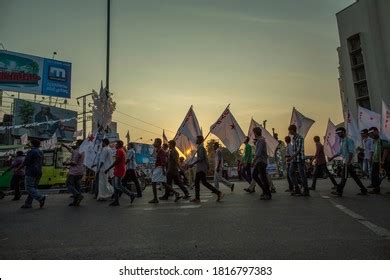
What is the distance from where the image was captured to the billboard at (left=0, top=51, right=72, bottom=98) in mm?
34000

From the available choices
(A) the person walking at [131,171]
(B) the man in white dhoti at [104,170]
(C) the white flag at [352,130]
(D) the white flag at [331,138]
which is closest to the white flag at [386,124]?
(C) the white flag at [352,130]

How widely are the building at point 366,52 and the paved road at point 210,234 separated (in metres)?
49.6

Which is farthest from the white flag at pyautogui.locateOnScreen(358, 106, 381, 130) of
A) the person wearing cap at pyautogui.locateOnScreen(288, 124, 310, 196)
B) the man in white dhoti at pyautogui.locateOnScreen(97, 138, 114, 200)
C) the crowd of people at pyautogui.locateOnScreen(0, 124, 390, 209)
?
the man in white dhoti at pyautogui.locateOnScreen(97, 138, 114, 200)

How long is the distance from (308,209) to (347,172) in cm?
317

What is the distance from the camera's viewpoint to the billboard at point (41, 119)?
133 feet

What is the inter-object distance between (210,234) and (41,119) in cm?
4138

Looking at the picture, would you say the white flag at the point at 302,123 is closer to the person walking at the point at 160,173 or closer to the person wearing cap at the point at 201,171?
the person walking at the point at 160,173

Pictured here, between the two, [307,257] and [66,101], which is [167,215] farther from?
[66,101]

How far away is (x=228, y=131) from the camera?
17.1m

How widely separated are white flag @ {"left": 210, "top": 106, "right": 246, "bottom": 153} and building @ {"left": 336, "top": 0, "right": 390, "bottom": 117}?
1590 inches

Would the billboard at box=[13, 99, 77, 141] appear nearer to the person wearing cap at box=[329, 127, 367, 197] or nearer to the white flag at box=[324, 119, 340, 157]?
the white flag at box=[324, 119, 340, 157]

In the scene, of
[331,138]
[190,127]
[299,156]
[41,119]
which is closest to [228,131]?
[190,127]
